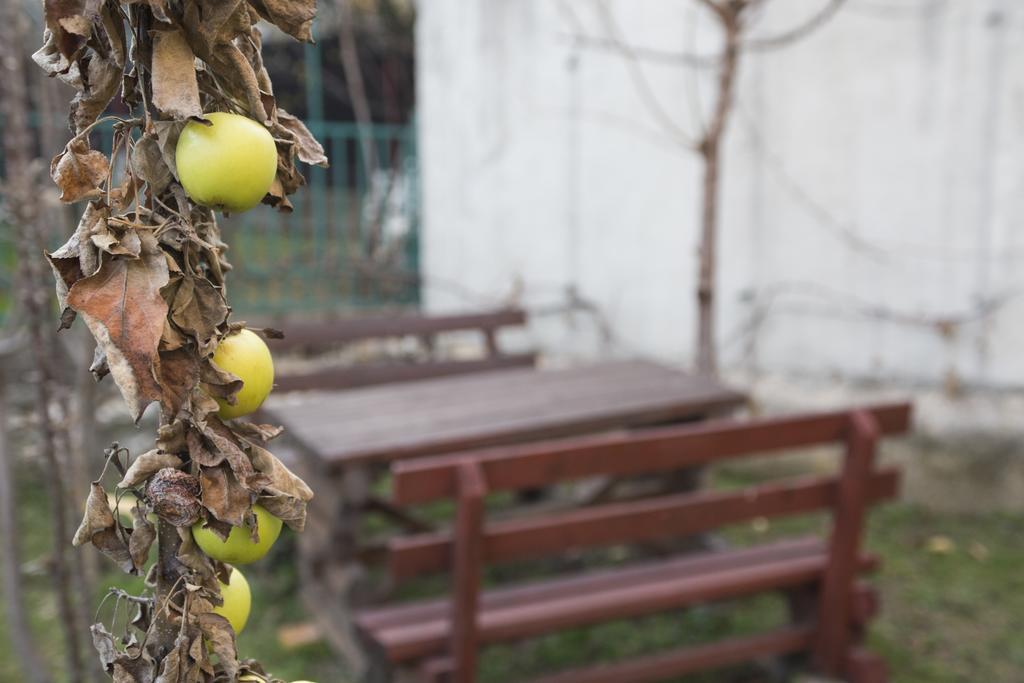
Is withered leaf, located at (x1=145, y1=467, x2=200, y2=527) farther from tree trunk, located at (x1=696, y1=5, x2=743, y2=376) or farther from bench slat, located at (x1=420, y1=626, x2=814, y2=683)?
tree trunk, located at (x1=696, y1=5, x2=743, y2=376)

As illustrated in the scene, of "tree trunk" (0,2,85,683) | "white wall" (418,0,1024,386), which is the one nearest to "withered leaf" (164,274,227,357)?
"tree trunk" (0,2,85,683)

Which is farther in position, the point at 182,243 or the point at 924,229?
the point at 924,229

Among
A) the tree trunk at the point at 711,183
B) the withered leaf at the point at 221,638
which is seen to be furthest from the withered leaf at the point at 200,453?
the tree trunk at the point at 711,183

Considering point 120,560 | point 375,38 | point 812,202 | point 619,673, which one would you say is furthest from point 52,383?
point 375,38

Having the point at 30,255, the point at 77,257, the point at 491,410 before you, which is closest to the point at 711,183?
the point at 491,410

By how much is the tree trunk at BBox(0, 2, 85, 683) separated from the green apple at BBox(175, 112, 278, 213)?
68.8 inches

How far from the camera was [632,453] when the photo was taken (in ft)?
9.46

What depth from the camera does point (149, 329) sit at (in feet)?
2.22

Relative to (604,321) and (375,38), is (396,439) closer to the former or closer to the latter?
(604,321)

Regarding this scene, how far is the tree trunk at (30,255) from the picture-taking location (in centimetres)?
232

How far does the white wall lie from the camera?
4.69 metres

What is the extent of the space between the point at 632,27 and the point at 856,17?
121cm

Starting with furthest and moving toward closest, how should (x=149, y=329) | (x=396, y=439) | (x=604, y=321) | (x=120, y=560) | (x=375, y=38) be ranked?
(x=375, y=38)
(x=604, y=321)
(x=396, y=439)
(x=120, y=560)
(x=149, y=329)

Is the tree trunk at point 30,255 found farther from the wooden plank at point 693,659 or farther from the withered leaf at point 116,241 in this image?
the withered leaf at point 116,241
